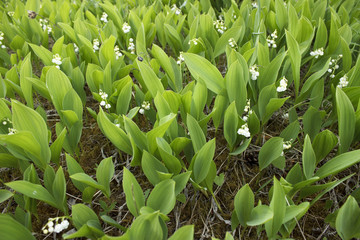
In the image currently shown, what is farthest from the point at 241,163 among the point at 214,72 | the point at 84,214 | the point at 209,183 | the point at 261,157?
the point at 84,214

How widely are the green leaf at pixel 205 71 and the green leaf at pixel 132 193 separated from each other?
0.63 meters

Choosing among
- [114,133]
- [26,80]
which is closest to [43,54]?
[26,80]

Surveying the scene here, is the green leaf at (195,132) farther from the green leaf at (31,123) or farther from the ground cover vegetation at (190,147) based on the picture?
the green leaf at (31,123)

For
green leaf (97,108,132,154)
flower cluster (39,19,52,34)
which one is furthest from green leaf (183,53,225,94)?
flower cluster (39,19,52,34)

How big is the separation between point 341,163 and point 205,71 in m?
0.73

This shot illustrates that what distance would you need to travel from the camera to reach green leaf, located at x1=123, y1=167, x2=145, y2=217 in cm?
109

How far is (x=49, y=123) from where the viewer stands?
77.5 inches

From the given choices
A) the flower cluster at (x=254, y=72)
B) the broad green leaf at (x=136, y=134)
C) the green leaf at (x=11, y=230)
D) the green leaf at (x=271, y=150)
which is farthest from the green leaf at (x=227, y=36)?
the green leaf at (x=11, y=230)

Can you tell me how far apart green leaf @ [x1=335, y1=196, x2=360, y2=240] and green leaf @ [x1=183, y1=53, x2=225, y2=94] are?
76 centimetres

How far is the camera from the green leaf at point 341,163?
1109 millimetres

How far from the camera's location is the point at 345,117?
1262 millimetres

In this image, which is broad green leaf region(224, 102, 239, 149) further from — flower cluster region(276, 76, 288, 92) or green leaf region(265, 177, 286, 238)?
green leaf region(265, 177, 286, 238)

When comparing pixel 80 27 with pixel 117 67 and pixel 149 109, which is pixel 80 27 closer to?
pixel 117 67

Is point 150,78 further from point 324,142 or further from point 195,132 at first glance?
point 324,142
